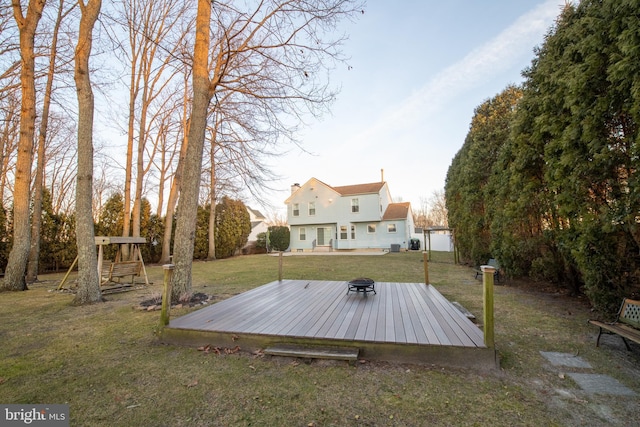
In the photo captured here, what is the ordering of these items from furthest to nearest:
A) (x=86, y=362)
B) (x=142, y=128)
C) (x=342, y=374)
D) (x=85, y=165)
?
(x=142, y=128), (x=85, y=165), (x=86, y=362), (x=342, y=374)

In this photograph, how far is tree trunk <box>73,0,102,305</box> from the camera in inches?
235

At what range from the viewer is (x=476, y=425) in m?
2.01

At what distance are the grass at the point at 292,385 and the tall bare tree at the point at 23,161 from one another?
473 cm

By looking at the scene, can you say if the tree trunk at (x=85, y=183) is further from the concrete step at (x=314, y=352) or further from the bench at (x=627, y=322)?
the bench at (x=627, y=322)

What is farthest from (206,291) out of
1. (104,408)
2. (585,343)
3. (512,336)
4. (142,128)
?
(142,128)

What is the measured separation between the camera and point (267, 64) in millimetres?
7027

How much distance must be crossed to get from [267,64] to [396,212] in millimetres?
19894

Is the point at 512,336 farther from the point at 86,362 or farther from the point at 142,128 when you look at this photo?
the point at 142,128

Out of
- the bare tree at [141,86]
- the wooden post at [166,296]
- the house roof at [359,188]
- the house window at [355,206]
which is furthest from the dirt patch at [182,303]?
the house roof at [359,188]

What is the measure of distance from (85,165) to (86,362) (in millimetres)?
4682

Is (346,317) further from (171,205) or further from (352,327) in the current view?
(171,205)

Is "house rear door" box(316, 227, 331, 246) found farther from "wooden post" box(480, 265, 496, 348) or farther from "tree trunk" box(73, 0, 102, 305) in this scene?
"wooden post" box(480, 265, 496, 348)

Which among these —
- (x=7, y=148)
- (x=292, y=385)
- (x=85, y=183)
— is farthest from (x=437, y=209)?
(x=7, y=148)

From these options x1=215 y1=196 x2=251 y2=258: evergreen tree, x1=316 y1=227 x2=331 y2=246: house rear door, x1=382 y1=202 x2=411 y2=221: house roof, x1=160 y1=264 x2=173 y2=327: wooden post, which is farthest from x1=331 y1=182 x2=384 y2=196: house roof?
x1=160 y1=264 x2=173 y2=327: wooden post
